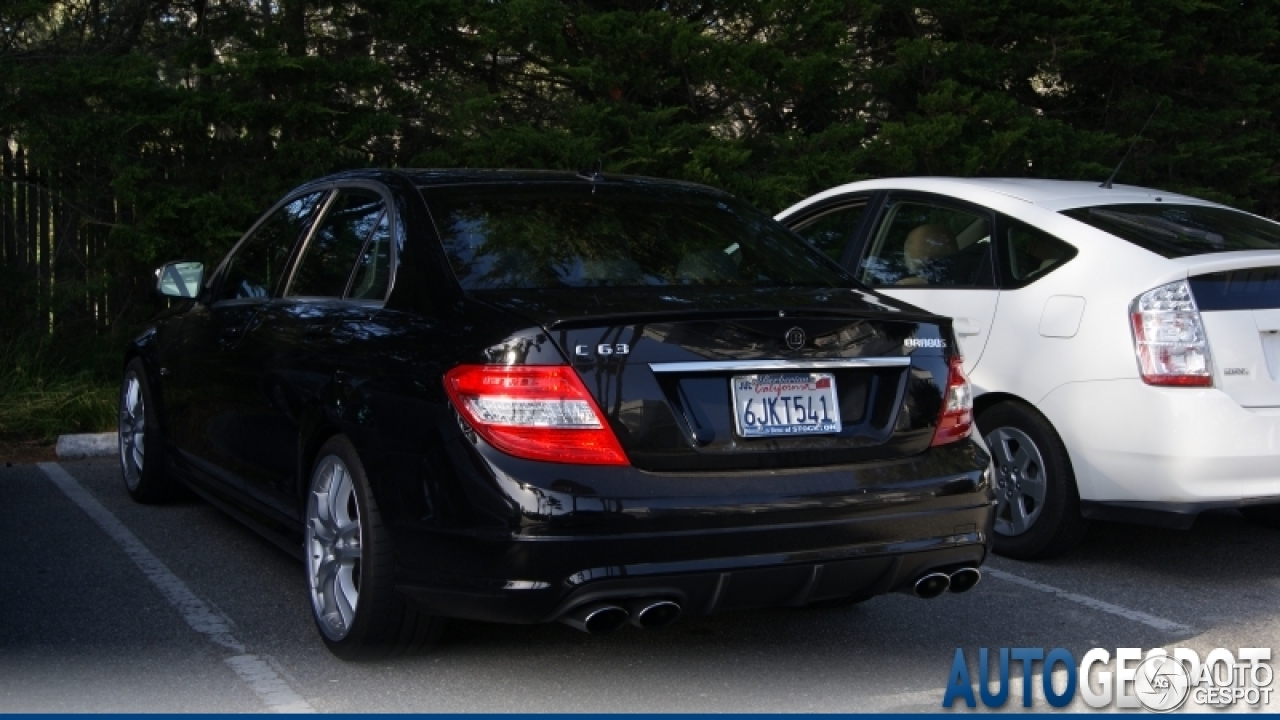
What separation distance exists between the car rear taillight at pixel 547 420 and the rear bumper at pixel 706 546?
3.1 inches

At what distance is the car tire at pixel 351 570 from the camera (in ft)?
13.8

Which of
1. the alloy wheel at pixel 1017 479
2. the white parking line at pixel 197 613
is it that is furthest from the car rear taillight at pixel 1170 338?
the white parking line at pixel 197 613

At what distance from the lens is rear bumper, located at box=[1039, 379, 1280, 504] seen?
5.30m

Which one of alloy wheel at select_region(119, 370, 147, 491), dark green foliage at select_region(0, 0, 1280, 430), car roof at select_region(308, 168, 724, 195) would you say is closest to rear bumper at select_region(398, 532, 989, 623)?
car roof at select_region(308, 168, 724, 195)

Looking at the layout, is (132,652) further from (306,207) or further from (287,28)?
(287,28)

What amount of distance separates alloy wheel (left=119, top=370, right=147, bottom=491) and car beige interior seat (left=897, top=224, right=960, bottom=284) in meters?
3.68

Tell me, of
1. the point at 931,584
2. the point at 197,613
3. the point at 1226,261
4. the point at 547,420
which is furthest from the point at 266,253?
the point at 1226,261

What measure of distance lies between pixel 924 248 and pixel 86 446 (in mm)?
5001

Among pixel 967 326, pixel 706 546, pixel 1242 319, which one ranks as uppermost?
pixel 1242 319

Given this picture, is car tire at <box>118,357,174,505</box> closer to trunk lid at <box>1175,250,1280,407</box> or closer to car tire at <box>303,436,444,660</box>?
car tire at <box>303,436,444,660</box>

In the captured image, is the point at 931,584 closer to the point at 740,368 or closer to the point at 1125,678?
the point at 1125,678

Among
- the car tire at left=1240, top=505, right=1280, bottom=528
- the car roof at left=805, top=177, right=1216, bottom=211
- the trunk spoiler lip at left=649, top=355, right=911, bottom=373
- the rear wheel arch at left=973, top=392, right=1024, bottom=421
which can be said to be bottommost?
the car tire at left=1240, top=505, right=1280, bottom=528

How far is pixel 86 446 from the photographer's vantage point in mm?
8391

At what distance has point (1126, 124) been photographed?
1341 centimetres
